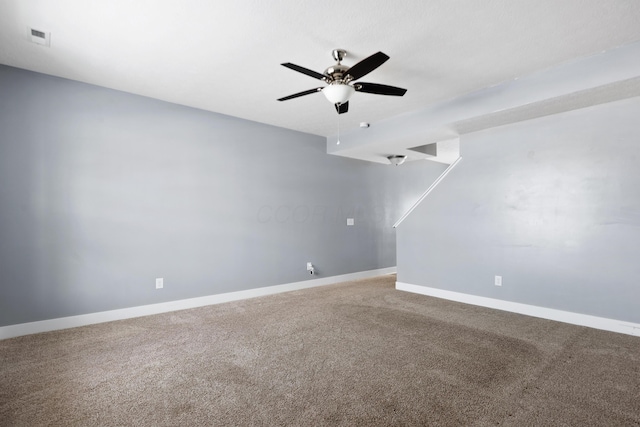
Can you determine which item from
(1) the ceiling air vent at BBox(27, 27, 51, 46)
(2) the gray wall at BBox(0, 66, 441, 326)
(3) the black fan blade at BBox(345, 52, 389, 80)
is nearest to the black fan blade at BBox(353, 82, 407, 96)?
(3) the black fan blade at BBox(345, 52, 389, 80)

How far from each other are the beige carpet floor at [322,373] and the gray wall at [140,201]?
51 centimetres

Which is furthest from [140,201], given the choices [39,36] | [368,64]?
[368,64]

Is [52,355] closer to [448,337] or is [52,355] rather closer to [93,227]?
[93,227]

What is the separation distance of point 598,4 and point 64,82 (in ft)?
14.8

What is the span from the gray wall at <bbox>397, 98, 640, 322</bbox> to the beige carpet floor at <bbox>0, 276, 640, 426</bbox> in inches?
18.4

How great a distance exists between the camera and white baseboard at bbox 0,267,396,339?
115 inches

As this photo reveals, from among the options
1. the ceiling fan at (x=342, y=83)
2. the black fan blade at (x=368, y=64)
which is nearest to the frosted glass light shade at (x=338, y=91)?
the ceiling fan at (x=342, y=83)

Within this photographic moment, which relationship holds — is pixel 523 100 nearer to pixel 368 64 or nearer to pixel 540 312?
pixel 368 64

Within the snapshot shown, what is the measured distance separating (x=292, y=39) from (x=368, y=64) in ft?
2.15

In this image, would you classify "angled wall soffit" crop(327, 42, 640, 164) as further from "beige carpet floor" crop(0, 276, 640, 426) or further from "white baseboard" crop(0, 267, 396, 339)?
"white baseboard" crop(0, 267, 396, 339)

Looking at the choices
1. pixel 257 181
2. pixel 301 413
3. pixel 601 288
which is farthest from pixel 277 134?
pixel 601 288

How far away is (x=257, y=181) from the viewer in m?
4.52

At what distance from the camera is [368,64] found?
2.24 metres

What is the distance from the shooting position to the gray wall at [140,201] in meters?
2.95
